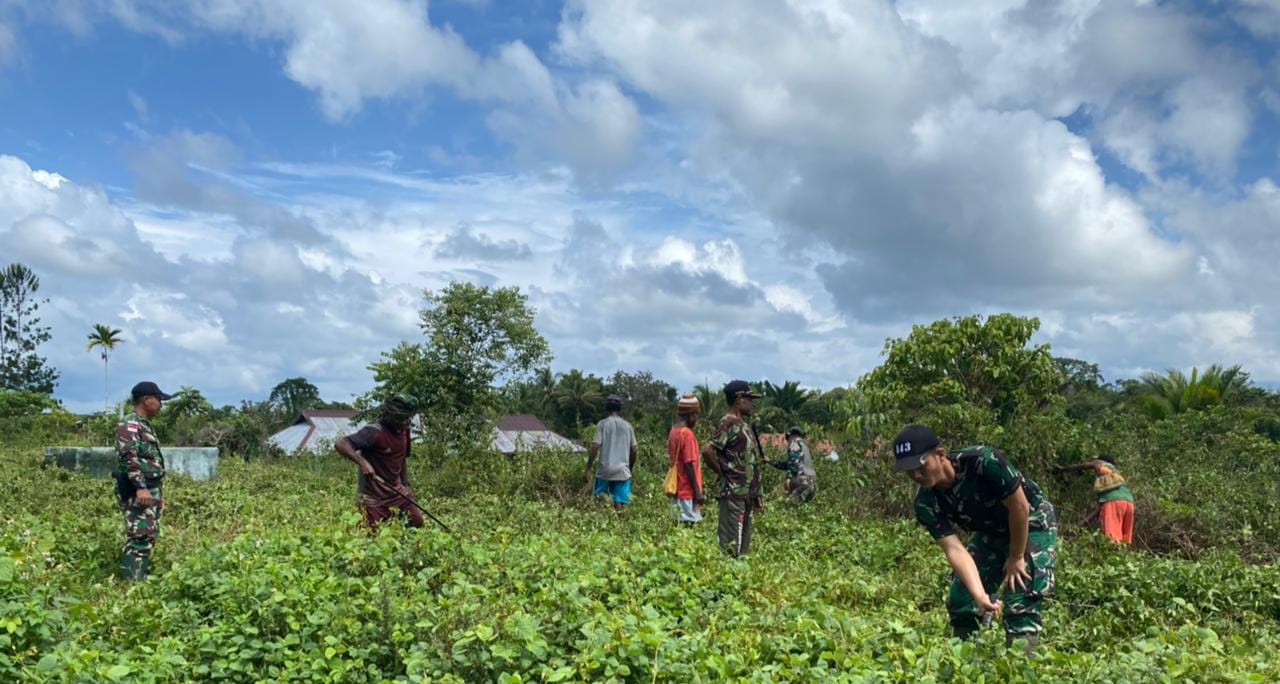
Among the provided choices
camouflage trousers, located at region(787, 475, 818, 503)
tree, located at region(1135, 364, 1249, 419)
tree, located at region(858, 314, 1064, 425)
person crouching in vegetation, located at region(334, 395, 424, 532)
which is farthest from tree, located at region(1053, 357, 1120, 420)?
person crouching in vegetation, located at region(334, 395, 424, 532)

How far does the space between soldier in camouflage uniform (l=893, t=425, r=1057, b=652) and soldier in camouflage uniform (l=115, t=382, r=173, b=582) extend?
6.06 metres

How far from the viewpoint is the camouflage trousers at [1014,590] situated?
5.13 metres

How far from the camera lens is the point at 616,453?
11.9 meters

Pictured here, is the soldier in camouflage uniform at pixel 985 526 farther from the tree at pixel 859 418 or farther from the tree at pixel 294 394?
the tree at pixel 294 394

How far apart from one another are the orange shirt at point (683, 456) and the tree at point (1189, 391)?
16.3m

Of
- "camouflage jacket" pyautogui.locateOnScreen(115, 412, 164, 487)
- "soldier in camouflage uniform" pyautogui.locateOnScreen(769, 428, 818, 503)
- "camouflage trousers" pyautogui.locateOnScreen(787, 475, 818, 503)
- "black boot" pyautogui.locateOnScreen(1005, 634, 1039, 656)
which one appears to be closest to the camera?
"black boot" pyautogui.locateOnScreen(1005, 634, 1039, 656)

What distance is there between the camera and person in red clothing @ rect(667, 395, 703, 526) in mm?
9688

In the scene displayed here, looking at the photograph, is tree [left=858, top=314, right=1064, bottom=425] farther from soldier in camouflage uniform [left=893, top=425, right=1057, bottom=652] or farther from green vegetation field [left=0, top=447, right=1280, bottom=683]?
soldier in camouflage uniform [left=893, top=425, right=1057, bottom=652]

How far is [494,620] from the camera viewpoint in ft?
15.5

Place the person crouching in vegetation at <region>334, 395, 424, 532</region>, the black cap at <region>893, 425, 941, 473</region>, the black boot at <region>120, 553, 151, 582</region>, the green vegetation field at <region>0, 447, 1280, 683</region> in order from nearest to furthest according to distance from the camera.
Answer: the green vegetation field at <region>0, 447, 1280, 683</region>
the black cap at <region>893, 425, 941, 473</region>
the black boot at <region>120, 553, 151, 582</region>
the person crouching in vegetation at <region>334, 395, 424, 532</region>

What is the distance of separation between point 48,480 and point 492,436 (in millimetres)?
6523

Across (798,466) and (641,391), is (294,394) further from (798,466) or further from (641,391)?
(798,466)

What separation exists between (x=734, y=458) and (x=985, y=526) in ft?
12.5

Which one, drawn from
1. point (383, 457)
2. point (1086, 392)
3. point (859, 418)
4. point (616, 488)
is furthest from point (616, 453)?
point (1086, 392)
